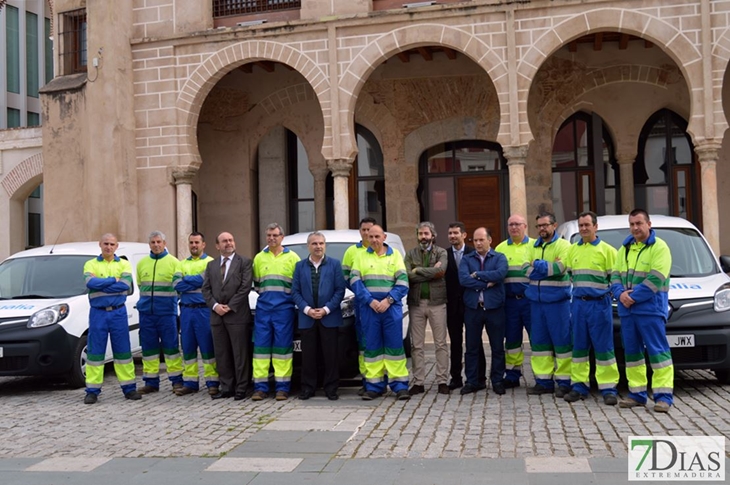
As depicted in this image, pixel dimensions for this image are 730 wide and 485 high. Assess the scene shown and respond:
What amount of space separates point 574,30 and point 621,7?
0.94m

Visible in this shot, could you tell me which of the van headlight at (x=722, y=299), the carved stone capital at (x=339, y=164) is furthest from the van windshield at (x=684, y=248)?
the carved stone capital at (x=339, y=164)

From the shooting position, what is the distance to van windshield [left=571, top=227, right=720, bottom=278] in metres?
9.88

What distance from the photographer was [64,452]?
7094mm

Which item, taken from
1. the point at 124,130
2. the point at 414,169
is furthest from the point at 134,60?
the point at 414,169

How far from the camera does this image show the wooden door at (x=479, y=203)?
2025cm

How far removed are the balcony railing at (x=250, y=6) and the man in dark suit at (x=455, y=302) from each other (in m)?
10.0

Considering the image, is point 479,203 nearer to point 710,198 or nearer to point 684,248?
point 710,198

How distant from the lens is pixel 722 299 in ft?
29.6

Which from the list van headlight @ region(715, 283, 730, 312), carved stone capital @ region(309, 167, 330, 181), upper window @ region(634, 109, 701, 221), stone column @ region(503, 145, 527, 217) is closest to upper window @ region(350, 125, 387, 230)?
carved stone capital @ region(309, 167, 330, 181)

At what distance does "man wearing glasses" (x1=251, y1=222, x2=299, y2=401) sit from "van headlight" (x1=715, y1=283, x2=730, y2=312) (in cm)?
463

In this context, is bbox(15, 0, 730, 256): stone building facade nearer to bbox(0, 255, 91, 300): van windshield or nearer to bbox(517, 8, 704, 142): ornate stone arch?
bbox(517, 8, 704, 142): ornate stone arch

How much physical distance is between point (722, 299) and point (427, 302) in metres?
3.18

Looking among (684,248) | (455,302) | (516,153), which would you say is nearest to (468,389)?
(455,302)

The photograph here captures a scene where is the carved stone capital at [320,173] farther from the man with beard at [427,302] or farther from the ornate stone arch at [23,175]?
the man with beard at [427,302]
